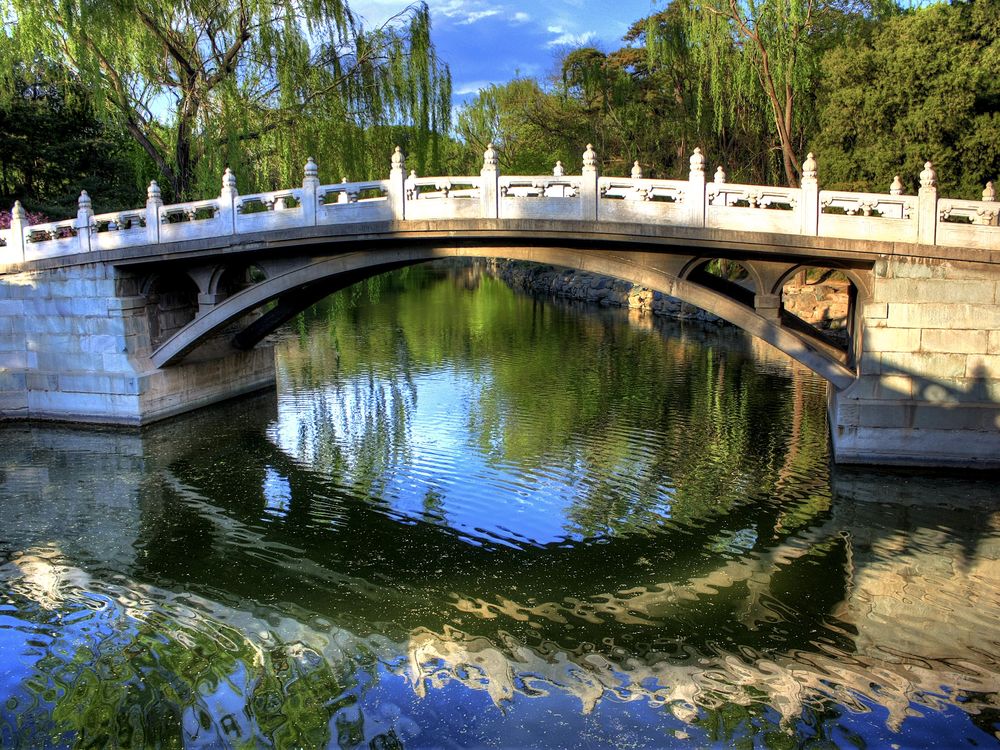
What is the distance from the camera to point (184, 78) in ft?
54.5

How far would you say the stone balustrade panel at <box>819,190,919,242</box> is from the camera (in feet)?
33.8

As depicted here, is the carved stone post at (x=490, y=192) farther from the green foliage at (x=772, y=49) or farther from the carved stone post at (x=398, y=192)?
the green foliage at (x=772, y=49)

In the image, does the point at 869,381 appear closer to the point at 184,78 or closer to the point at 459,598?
the point at 459,598

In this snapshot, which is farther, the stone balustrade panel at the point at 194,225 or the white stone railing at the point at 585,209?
the stone balustrade panel at the point at 194,225

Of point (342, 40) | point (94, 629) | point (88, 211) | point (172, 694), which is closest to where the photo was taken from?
point (172, 694)

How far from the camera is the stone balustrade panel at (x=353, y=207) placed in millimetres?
12508

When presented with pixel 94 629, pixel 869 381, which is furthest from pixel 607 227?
pixel 94 629

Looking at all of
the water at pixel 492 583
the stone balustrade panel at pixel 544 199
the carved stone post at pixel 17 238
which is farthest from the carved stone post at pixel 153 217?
the stone balustrade panel at pixel 544 199

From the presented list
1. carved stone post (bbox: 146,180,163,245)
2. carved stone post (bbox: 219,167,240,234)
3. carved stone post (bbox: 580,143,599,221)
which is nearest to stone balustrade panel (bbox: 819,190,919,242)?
carved stone post (bbox: 580,143,599,221)

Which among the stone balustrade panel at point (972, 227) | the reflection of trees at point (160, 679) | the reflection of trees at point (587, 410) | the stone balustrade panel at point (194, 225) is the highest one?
the stone balustrade panel at point (194, 225)

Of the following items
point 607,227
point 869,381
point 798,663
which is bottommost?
point 798,663

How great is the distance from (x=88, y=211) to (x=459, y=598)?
10.2 m

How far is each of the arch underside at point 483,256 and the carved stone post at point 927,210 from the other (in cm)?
186

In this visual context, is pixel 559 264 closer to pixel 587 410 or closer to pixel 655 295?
pixel 587 410
